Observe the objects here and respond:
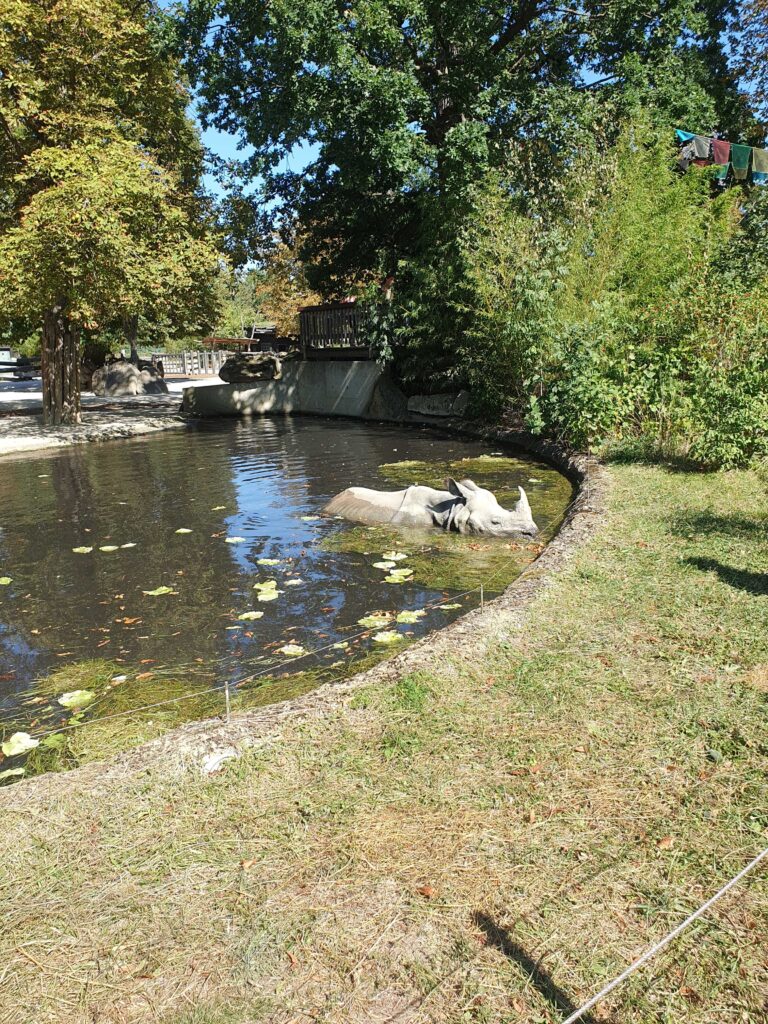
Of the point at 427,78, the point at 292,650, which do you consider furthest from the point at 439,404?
the point at 292,650

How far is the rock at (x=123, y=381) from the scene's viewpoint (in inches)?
1224

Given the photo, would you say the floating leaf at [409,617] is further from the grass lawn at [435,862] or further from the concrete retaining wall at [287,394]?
the concrete retaining wall at [287,394]

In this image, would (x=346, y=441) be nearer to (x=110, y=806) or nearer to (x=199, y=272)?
(x=199, y=272)

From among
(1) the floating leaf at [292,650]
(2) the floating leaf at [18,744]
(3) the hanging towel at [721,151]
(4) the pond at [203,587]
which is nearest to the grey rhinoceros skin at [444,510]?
(4) the pond at [203,587]

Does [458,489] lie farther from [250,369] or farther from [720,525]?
[250,369]

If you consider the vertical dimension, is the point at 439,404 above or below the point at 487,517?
above

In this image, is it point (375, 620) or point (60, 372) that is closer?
point (375, 620)

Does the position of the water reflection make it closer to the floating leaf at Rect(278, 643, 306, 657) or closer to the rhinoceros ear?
the floating leaf at Rect(278, 643, 306, 657)

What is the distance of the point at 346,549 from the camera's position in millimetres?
7316

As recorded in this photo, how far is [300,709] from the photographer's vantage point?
11.9 ft

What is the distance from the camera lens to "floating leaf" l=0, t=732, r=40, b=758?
151 inches

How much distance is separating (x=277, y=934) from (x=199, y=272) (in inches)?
702

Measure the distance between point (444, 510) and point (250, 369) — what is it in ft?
59.8

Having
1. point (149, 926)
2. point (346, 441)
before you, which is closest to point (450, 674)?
point (149, 926)
